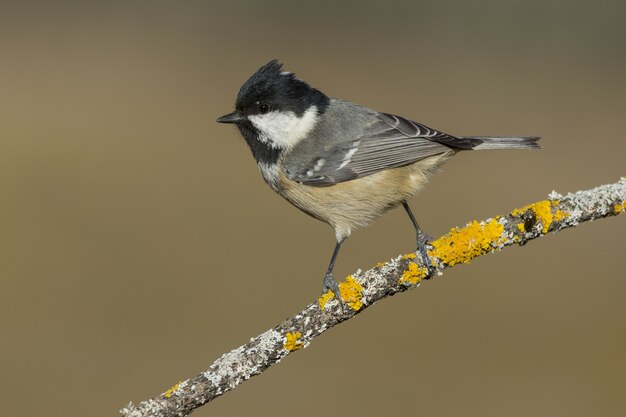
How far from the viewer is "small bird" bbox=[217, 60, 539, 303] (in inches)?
127

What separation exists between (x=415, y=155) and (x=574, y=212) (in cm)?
84

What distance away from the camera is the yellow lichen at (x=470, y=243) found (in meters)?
2.53

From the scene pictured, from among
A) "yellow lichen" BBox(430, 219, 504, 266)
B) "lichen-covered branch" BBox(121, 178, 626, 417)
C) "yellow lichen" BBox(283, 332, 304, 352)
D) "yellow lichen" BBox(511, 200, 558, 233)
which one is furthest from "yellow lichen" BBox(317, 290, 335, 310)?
"yellow lichen" BBox(511, 200, 558, 233)

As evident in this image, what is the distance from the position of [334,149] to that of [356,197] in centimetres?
28

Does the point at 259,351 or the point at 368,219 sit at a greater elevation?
the point at 368,219

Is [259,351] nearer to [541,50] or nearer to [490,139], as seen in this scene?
[490,139]

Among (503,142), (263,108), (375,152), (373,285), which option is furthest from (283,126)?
(373,285)

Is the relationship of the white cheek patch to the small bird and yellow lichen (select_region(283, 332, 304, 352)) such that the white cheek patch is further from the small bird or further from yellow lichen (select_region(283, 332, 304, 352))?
yellow lichen (select_region(283, 332, 304, 352))

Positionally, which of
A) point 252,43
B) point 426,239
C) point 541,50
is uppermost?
point 252,43

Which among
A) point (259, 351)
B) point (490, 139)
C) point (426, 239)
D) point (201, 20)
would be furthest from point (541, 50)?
point (259, 351)

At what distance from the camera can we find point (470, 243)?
2523 millimetres

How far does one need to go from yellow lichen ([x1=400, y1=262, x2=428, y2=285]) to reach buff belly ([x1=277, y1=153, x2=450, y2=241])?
79cm

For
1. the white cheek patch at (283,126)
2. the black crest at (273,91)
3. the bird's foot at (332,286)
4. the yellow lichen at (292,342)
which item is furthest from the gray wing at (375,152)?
the yellow lichen at (292,342)

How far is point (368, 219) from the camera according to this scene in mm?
3227
